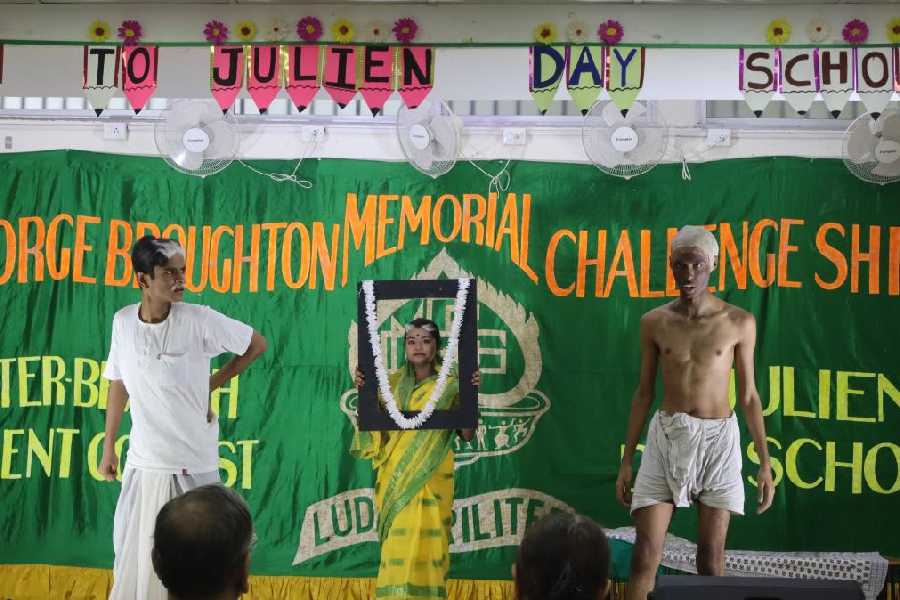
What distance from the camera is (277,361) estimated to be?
5922 mm

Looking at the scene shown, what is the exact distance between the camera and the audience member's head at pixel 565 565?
7.09ft

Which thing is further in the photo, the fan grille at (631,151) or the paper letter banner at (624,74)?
the fan grille at (631,151)

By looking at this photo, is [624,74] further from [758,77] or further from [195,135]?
[195,135]

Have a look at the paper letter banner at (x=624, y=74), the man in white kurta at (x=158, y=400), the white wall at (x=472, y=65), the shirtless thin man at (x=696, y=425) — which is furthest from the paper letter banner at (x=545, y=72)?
the man in white kurta at (x=158, y=400)

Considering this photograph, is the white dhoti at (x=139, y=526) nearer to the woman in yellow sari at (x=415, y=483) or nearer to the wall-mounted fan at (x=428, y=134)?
the woman in yellow sari at (x=415, y=483)

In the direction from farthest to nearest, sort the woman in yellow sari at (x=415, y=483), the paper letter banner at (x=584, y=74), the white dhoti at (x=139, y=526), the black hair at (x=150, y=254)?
the paper letter banner at (x=584, y=74) < the woman in yellow sari at (x=415, y=483) < the black hair at (x=150, y=254) < the white dhoti at (x=139, y=526)

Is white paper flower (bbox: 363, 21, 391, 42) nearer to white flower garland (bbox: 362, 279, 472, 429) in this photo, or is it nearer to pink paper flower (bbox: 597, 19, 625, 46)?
pink paper flower (bbox: 597, 19, 625, 46)

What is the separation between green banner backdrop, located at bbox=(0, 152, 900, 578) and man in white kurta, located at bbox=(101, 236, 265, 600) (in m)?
1.26

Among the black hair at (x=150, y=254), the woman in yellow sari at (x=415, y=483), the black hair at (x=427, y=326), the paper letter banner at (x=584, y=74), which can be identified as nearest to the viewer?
the black hair at (x=150, y=254)

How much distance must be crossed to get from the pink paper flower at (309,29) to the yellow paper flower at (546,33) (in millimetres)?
1193

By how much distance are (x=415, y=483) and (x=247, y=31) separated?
2.63m

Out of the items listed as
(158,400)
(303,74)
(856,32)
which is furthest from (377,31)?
(856,32)

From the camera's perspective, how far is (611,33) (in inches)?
216

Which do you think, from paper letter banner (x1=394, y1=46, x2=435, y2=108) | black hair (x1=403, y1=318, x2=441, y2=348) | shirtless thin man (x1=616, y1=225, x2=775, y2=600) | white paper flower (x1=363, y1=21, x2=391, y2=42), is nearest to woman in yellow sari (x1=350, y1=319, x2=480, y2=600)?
black hair (x1=403, y1=318, x2=441, y2=348)
